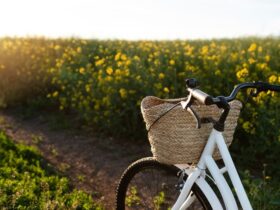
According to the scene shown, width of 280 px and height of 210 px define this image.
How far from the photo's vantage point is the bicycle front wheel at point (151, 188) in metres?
3.22

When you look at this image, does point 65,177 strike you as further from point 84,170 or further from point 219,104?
point 219,104

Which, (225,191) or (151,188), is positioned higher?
(225,191)

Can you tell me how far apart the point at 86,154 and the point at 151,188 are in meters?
2.44

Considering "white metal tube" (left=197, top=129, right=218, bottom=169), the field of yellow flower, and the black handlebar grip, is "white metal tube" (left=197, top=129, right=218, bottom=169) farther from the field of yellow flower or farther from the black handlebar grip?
the field of yellow flower

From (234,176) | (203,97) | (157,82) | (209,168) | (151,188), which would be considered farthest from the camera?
(157,82)

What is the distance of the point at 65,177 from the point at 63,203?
121 cm

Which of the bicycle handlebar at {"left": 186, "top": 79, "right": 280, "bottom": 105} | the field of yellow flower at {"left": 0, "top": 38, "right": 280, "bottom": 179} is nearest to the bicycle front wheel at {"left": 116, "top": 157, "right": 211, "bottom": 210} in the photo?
the bicycle handlebar at {"left": 186, "top": 79, "right": 280, "bottom": 105}

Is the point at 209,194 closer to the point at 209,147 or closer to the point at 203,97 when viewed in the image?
the point at 209,147

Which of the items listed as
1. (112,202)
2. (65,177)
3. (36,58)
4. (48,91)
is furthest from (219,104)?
(36,58)

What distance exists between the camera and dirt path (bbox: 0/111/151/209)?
577 cm

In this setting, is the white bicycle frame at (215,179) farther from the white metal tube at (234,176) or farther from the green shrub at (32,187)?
the green shrub at (32,187)

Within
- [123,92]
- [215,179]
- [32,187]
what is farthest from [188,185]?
[123,92]

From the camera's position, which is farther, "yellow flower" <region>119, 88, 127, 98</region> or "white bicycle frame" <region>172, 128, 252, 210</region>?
"yellow flower" <region>119, 88, 127, 98</region>

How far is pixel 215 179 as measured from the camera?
2674mm
